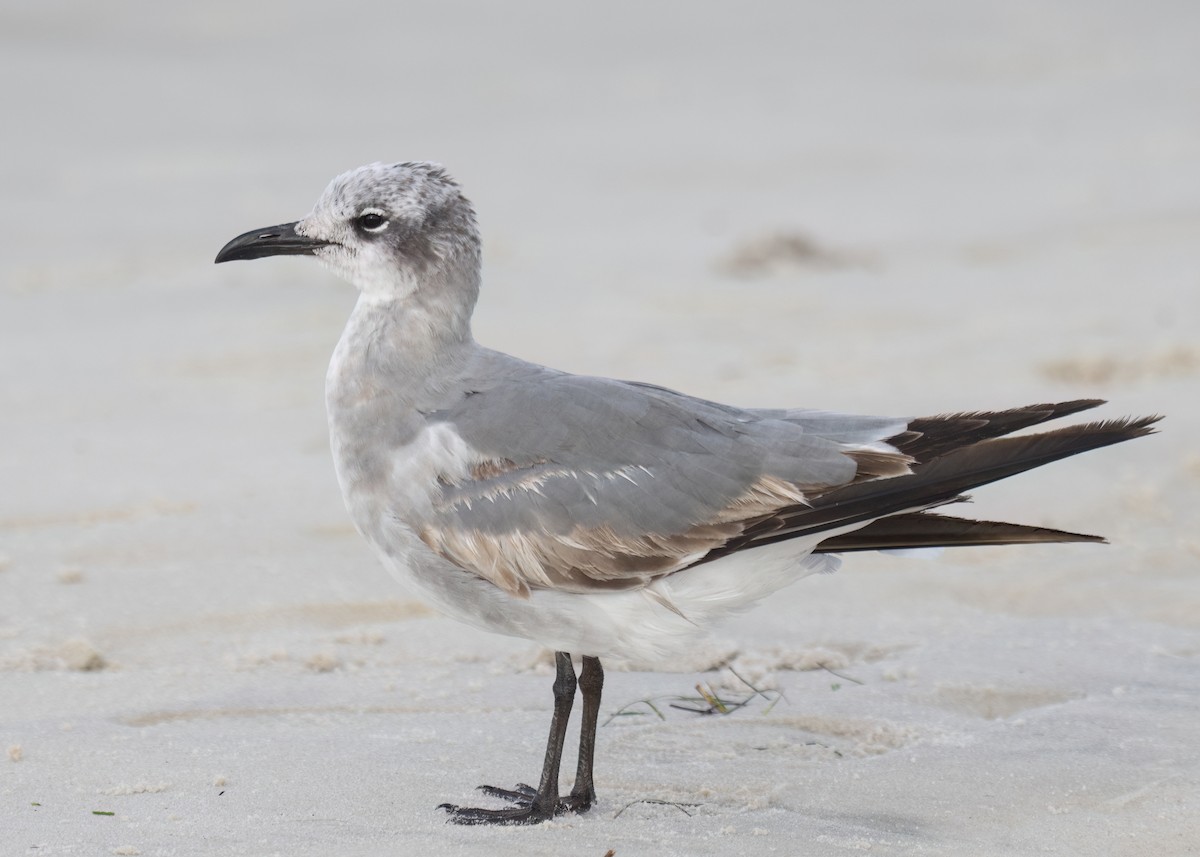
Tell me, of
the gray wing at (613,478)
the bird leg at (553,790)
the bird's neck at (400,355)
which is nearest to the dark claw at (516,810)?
the bird leg at (553,790)

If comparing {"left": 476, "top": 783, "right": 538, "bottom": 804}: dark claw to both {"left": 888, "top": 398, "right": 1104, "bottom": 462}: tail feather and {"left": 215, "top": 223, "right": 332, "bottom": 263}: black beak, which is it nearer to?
{"left": 888, "top": 398, "right": 1104, "bottom": 462}: tail feather

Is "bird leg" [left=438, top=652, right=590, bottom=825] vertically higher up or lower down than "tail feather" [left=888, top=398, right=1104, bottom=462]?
lower down

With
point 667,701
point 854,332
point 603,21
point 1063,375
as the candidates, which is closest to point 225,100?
point 603,21

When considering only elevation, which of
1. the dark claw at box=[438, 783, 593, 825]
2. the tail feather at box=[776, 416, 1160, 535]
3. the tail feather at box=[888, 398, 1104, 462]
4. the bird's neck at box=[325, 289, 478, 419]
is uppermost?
the bird's neck at box=[325, 289, 478, 419]

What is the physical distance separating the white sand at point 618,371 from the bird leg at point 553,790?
0.26ft

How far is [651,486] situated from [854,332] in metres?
5.36

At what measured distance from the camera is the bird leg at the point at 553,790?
384 centimetres

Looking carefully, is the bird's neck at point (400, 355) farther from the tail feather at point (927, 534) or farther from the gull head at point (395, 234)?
the tail feather at point (927, 534)

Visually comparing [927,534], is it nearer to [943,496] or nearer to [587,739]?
[943,496]

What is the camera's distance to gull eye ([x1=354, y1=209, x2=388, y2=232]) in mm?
4355

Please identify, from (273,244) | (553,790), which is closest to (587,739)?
(553,790)

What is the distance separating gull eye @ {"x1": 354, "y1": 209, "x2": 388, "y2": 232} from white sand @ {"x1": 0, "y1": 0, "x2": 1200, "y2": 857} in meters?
1.33

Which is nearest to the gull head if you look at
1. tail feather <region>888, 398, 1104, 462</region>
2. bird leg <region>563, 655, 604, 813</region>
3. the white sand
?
bird leg <region>563, 655, 604, 813</region>

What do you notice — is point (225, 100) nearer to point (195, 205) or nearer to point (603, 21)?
point (195, 205)
